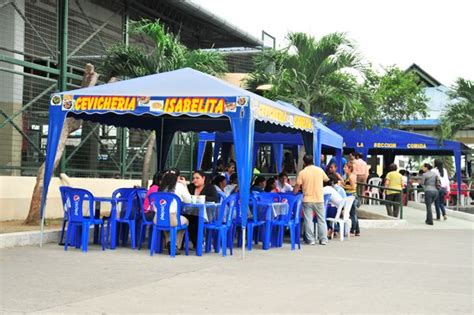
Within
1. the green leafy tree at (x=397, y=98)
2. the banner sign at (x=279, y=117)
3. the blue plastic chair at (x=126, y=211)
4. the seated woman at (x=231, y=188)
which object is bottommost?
the blue plastic chair at (x=126, y=211)

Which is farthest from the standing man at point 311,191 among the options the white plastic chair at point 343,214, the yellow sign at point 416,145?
the yellow sign at point 416,145

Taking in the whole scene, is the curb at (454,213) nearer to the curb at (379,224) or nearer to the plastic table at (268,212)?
the curb at (379,224)

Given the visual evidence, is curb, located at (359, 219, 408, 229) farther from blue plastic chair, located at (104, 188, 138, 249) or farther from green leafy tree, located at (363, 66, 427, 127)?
green leafy tree, located at (363, 66, 427, 127)

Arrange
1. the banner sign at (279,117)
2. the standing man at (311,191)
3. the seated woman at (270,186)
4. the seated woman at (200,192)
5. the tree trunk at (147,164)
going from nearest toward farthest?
1. the banner sign at (279,117)
2. the seated woman at (200,192)
3. the standing man at (311,191)
4. the seated woman at (270,186)
5. the tree trunk at (147,164)

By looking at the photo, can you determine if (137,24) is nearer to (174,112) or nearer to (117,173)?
(117,173)

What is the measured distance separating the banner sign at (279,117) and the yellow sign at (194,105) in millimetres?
547

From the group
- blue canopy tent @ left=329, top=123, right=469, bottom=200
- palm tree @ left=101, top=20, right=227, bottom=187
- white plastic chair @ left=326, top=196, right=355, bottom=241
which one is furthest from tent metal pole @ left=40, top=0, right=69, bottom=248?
blue canopy tent @ left=329, top=123, right=469, bottom=200

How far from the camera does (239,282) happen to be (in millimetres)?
7762

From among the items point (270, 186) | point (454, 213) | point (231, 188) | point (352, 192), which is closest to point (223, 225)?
point (231, 188)

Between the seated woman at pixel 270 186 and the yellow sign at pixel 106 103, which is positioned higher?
the yellow sign at pixel 106 103

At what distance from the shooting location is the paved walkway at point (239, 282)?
636cm

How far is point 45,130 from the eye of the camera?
14.6m

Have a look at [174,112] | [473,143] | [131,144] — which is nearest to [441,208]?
[131,144]

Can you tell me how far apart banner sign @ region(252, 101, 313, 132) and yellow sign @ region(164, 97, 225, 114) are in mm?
547
